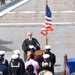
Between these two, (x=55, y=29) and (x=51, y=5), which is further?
(x=51, y=5)

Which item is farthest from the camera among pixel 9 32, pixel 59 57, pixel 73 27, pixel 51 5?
pixel 51 5

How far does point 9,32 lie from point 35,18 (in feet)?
23.2

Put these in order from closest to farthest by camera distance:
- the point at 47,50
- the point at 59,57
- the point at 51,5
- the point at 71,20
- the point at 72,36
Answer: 1. the point at 47,50
2. the point at 59,57
3. the point at 72,36
4. the point at 71,20
5. the point at 51,5

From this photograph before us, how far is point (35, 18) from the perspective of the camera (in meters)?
35.6

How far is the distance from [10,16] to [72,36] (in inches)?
421

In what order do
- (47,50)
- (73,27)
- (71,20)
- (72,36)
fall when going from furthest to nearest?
(71,20) < (73,27) < (72,36) < (47,50)

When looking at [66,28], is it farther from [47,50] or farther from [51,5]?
[47,50]

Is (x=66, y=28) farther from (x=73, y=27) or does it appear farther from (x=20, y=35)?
(x=20, y=35)

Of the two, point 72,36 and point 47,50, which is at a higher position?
point 47,50

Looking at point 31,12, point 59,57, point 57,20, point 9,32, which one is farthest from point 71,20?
point 59,57

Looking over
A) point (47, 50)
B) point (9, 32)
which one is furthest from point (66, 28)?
point (47, 50)

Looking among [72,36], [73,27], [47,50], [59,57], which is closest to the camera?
[47,50]

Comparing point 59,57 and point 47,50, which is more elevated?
point 47,50

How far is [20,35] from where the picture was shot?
27.2m
